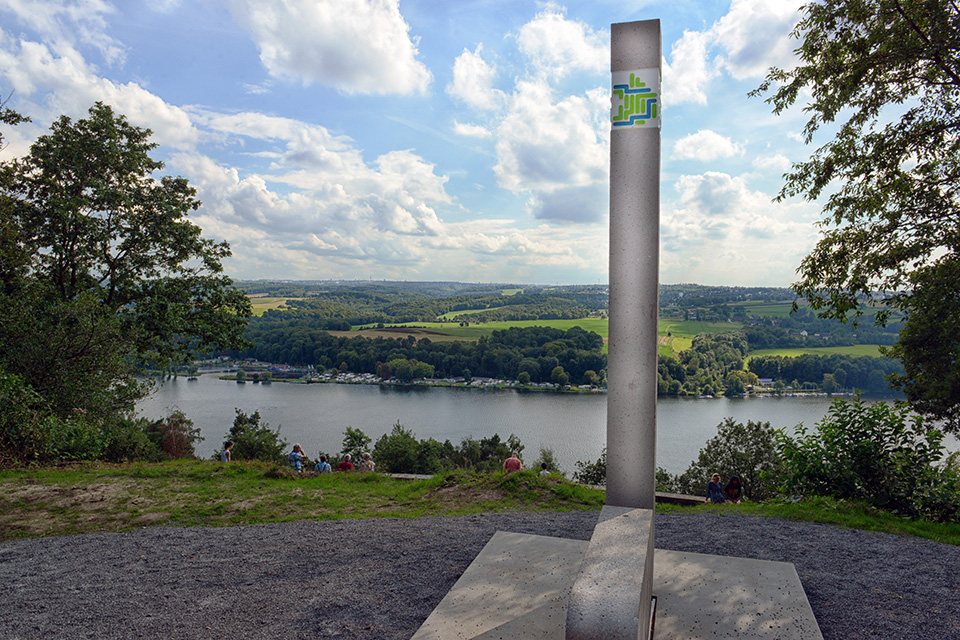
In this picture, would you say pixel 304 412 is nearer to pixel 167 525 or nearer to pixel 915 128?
pixel 167 525

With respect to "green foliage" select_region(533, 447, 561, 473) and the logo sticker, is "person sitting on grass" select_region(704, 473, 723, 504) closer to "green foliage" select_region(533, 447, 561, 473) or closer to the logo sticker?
"green foliage" select_region(533, 447, 561, 473)

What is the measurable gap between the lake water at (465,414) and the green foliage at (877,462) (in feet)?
67.5

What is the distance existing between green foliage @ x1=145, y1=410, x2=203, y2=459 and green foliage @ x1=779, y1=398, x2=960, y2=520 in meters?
18.3

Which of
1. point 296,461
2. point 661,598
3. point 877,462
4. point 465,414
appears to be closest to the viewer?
point 661,598

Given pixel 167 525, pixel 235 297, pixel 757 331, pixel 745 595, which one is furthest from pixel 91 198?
pixel 757 331

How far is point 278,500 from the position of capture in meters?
6.65

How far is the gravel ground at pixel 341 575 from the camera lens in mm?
3482

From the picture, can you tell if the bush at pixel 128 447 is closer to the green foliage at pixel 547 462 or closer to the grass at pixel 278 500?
the grass at pixel 278 500

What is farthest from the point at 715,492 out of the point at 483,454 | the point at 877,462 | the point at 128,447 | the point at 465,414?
the point at 465,414

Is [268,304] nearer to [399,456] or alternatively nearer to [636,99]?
[399,456]

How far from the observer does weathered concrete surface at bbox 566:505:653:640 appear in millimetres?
2566

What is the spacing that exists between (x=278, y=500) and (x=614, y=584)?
204 inches

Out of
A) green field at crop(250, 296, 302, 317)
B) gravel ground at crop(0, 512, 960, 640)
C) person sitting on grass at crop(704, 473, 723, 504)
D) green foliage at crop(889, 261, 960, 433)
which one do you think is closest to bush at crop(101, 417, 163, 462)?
gravel ground at crop(0, 512, 960, 640)

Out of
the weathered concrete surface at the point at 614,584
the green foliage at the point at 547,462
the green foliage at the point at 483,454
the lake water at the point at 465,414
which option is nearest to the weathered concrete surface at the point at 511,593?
the weathered concrete surface at the point at 614,584
